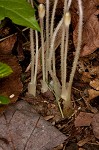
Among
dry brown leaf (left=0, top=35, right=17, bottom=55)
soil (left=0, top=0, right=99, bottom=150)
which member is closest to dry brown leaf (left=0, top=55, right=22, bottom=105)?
soil (left=0, top=0, right=99, bottom=150)

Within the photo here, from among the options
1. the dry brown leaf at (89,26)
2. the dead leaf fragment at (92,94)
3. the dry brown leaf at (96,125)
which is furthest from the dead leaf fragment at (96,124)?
the dry brown leaf at (89,26)

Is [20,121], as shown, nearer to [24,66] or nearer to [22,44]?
[24,66]

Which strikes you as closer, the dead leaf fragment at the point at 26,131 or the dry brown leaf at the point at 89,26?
the dead leaf fragment at the point at 26,131

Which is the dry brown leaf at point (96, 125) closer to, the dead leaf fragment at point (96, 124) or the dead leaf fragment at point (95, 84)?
the dead leaf fragment at point (96, 124)

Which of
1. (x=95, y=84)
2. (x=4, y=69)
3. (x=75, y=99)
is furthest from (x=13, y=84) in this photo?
(x=95, y=84)

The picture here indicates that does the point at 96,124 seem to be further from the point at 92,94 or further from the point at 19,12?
the point at 19,12

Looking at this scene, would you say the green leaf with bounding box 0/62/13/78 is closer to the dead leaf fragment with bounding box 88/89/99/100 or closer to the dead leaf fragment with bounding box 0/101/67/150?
the dead leaf fragment with bounding box 0/101/67/150
